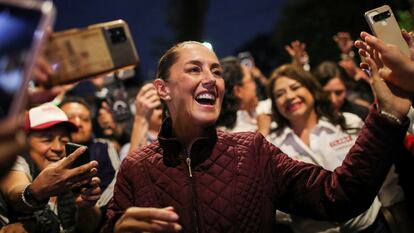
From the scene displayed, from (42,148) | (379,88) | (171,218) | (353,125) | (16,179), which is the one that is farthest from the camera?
(353,125)

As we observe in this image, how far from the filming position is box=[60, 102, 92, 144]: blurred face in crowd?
4.02m

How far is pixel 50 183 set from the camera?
209 centimetres

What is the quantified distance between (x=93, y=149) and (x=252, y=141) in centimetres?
197

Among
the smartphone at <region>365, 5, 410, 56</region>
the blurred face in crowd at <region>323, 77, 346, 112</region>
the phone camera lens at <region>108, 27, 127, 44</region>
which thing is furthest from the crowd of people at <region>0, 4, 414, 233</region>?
the blurred face in crowd at <region>323, 77, 346, 112</region>

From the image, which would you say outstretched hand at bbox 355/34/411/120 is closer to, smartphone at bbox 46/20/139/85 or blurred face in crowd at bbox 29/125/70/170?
smartphone at bbox 46/20/139/85

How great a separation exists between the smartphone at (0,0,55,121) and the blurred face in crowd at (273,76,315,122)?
113 inches

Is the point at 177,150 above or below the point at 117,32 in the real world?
below

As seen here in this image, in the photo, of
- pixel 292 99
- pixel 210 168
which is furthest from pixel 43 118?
pixel 292 99

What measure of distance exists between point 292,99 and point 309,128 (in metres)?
0.30

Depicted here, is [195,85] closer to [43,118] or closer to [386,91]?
[386,91]

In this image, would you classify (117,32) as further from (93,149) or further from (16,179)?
(93,149)

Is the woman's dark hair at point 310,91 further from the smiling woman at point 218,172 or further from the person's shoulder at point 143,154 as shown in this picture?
the person's shoulder at point 143,154

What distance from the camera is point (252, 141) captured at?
2.21 meters

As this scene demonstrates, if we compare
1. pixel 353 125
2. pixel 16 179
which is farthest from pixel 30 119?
pixel 353 125
